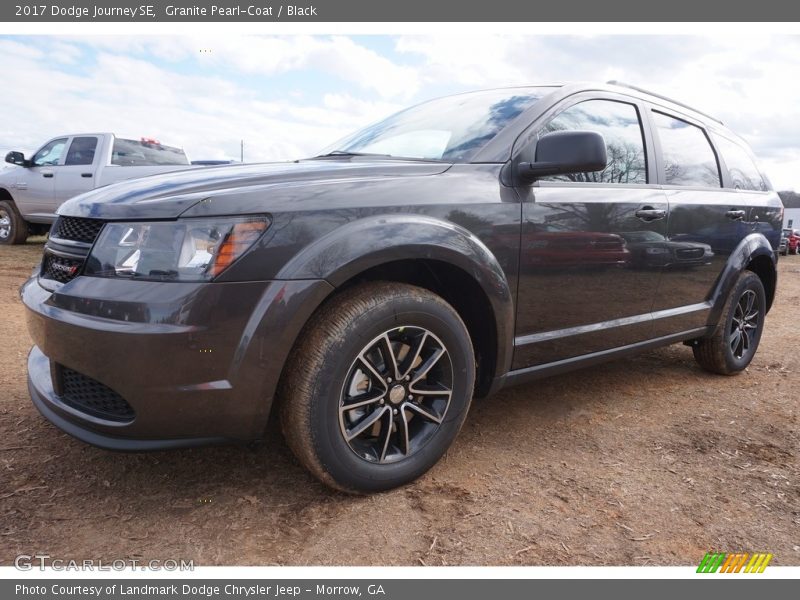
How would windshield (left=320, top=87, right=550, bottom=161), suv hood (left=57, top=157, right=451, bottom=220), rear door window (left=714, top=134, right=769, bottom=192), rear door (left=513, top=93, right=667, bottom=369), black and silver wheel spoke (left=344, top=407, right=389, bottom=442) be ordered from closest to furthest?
suv hood (left=57, top=157, right=451, bottom=220) → black and silver wheel spoke (left=344, top=407, right=389, bottom=442) → rear door (left=513, top=93, right=667, bottom=369) → windshield (left=320, top=87, right=550, bottom=161) → rear door window (left=714, top=134, right=769, bottom=192)

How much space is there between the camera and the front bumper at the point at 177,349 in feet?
5.67

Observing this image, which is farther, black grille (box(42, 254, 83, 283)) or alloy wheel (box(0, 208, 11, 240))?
alloy wheel (box(0, 208, 11, 240))

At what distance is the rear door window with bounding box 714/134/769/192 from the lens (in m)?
3.93

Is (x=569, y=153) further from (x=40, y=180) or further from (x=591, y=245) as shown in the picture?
(x=40, y=180)

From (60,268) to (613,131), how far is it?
2677 mm

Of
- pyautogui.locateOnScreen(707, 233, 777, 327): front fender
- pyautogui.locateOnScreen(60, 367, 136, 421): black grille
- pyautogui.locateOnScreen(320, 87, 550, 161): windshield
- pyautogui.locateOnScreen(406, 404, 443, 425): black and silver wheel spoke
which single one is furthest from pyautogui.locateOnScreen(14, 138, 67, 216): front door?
pyautogui.locateOnScreen(707, 233, 777, 327): front fender

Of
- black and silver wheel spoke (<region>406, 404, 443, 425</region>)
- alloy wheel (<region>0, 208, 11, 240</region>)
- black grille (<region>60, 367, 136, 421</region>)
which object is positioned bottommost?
alloy wheel (<region>0, 208, 11, 240</region>)

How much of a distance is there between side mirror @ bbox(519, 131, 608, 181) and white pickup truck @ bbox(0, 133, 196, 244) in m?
7.10

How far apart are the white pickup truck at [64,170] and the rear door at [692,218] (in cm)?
692

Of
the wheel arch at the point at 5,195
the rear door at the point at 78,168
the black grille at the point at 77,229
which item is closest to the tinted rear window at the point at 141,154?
the rear door at the point at 78,168

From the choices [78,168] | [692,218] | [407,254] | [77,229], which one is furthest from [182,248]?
[78,168]

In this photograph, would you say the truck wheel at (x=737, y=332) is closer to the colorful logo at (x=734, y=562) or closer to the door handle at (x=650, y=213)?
the door handle at (x=650, y=213)

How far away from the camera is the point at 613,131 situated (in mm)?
3006

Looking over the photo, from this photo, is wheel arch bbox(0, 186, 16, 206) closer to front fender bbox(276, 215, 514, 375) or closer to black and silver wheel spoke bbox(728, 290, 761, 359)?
front fender bbox(276, 215, 514, 375)
